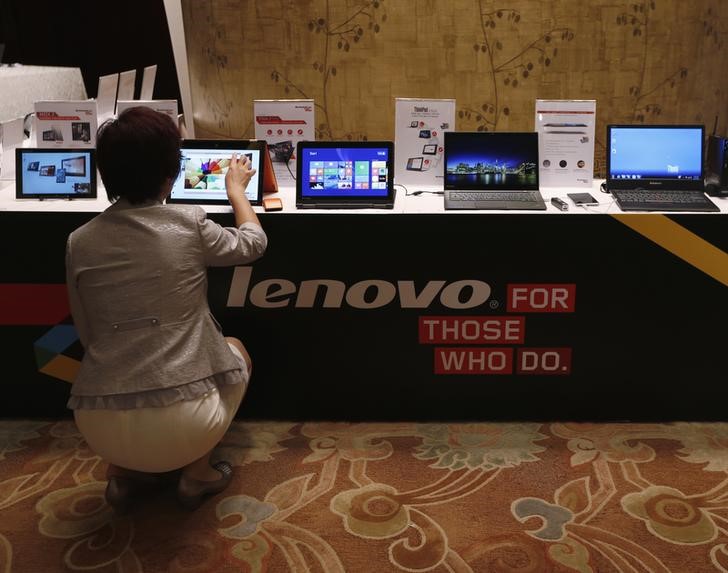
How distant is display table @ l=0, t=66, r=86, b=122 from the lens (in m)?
5.00

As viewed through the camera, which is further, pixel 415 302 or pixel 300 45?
pixel 300 45

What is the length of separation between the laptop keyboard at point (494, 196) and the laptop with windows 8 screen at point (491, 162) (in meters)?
0.02

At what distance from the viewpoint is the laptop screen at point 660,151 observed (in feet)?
9.91

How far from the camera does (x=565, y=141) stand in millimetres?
3109

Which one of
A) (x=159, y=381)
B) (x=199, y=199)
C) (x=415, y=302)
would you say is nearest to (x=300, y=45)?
(x=199, y=199)

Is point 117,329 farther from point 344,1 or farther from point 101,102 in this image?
point 344,1

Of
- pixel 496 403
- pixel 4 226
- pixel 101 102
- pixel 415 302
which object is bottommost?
pixel 496 403

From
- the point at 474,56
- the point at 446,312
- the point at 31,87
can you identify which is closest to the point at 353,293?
the point at 446,312

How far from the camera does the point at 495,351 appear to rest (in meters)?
2.95

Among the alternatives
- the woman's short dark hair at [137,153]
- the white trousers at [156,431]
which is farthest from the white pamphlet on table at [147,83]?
the white trousers at [156,431]

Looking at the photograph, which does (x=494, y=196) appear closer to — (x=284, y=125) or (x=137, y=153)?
(x=284, y=125)

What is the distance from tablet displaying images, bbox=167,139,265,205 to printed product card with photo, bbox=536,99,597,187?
3.76 ft

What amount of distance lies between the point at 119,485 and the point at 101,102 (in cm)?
230

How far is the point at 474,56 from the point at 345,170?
1.73 metres
